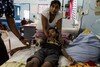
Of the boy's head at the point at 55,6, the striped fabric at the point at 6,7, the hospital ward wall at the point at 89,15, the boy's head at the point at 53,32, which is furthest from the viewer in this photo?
the hospital ward wall at the point at 89,15

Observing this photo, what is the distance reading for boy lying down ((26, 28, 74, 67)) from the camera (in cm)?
212

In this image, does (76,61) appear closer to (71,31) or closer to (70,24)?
(71,31)

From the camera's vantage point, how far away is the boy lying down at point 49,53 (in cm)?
212

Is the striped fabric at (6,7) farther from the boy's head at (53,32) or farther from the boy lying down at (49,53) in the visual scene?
the boy's head at (53,32)

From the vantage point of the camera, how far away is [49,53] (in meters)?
2.46

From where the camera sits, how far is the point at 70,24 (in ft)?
14.0

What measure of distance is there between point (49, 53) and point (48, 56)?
109 mm

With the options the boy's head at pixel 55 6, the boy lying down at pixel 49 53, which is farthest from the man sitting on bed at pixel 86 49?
the boy's head at pixel 55 6

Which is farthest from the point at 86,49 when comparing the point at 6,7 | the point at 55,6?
the point at 6,7

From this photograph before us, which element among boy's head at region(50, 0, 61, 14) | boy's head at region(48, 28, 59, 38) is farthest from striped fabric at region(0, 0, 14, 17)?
boy's head at region(50, 0, 61, 14)

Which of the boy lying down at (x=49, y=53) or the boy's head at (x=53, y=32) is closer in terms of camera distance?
the boy lying down at (x=49, y=53)

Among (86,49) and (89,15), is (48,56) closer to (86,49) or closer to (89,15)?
(86,49)

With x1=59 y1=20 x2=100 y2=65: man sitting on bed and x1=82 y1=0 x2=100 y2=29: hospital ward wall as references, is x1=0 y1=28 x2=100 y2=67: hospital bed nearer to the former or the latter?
x1=59 y1=20 x2=100 y2=65: man sitting on bed

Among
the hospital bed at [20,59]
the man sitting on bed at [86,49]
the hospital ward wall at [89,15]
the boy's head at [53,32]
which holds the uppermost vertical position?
the hospital ward wall at [89,15]
